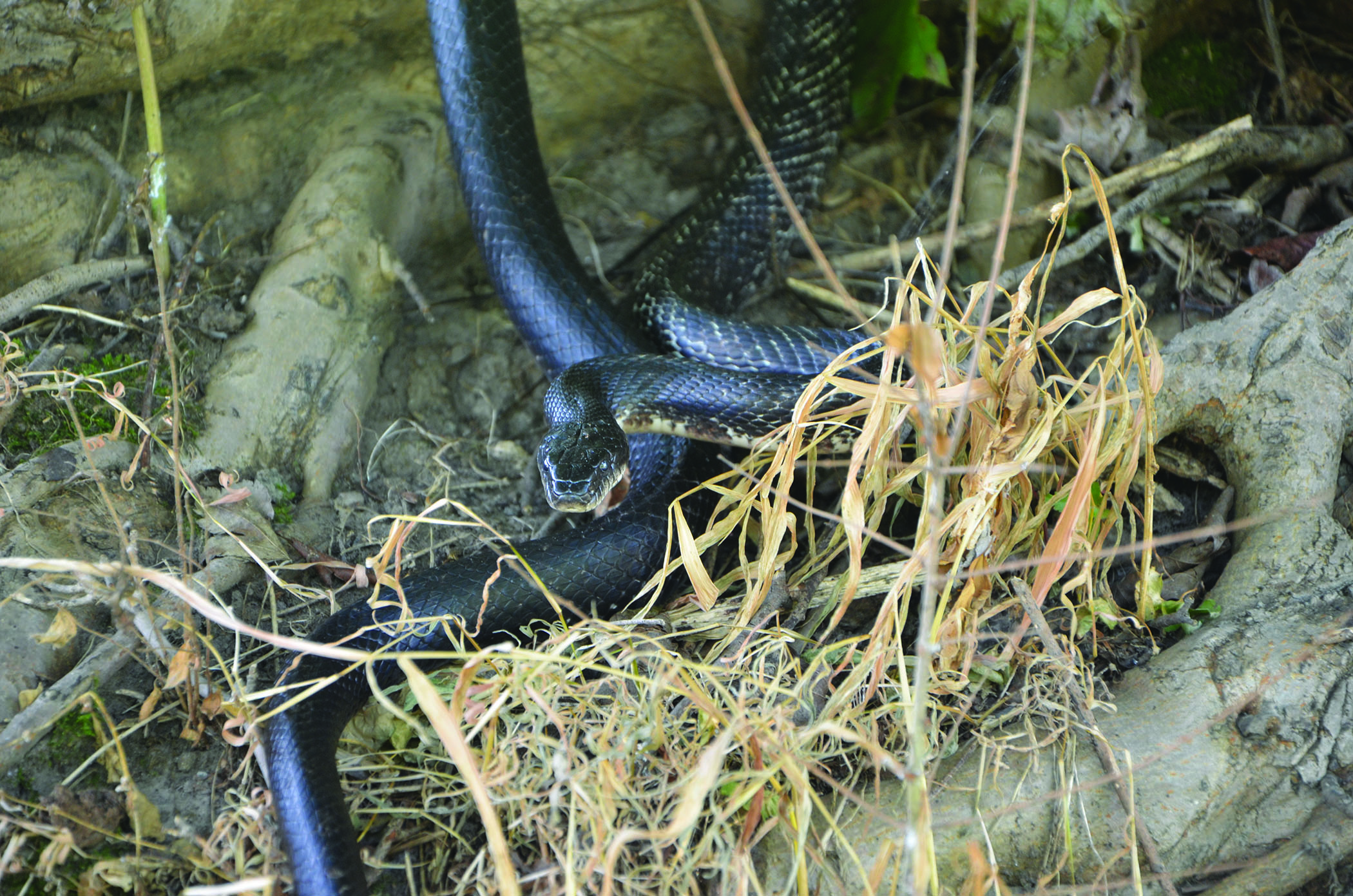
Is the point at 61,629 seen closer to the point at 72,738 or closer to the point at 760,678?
the point at 72,738

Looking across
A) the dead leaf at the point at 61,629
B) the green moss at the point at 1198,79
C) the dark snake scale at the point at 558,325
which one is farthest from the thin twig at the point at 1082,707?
the green moss at the point at 1198,79

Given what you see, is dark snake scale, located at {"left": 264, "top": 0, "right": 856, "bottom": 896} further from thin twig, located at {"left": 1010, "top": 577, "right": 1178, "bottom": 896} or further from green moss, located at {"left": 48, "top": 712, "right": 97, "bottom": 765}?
thin twig, located at {"left": 1010, "top": 577, "right": 1178, "bottom": 896}

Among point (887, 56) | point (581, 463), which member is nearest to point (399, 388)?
point (581, 463)

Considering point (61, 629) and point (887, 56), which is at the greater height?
point (887, 56)

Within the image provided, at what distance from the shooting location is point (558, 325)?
3.57 metres

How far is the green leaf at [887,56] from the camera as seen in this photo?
4.00m

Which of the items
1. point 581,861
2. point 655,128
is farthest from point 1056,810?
point 655,128

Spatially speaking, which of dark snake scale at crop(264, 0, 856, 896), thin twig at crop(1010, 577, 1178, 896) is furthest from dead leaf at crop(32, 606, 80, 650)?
thin twig at crop(1010, 577, 1178, 896)

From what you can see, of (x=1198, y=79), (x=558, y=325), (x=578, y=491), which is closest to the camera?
(x=578, y=491)

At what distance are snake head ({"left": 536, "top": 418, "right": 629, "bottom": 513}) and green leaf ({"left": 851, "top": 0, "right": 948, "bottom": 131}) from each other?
2167 millimetres

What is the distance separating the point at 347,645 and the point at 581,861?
0.91 m

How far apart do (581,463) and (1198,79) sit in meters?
3.30

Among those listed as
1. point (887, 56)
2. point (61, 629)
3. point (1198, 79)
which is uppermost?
point (887, 56)

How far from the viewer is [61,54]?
315cm
